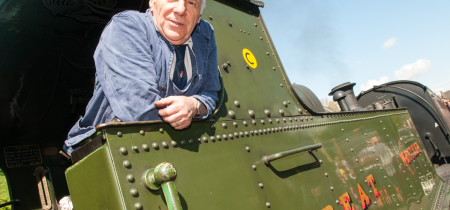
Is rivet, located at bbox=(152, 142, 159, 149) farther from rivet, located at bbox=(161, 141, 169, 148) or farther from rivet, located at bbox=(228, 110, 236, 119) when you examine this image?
rivet, located at bbox=(228, 110, 236, 119)

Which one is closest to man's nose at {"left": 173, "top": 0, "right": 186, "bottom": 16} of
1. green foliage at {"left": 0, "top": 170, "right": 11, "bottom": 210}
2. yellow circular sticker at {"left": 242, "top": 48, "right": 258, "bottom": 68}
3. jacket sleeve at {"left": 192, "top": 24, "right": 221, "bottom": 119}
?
jacket sleeve at {"left": 192, "top": 24, "right": 221, "bottom": 119}

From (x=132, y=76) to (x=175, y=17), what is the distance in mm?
358

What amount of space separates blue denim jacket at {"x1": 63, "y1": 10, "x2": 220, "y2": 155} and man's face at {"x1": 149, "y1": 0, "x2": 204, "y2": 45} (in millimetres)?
58

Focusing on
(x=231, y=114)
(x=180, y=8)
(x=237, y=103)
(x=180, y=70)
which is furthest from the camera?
(x=237, y=103)

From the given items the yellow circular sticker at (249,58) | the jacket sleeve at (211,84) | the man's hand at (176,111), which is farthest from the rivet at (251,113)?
the man's hand at (176,111)

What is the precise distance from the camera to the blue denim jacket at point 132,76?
1.18m

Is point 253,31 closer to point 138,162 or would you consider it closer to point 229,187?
point 229,187

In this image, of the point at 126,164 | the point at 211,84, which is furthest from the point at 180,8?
the point at 126,164

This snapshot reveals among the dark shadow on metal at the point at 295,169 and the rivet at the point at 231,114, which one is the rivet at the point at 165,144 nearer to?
the rivet at the point at 231,114

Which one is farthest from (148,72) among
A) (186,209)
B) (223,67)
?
(223,67)

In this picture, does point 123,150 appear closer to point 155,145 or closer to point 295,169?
point 155,145

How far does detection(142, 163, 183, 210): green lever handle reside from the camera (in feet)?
3.28

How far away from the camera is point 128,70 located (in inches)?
47.3

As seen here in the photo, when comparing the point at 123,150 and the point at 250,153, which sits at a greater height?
the point at 123,150
